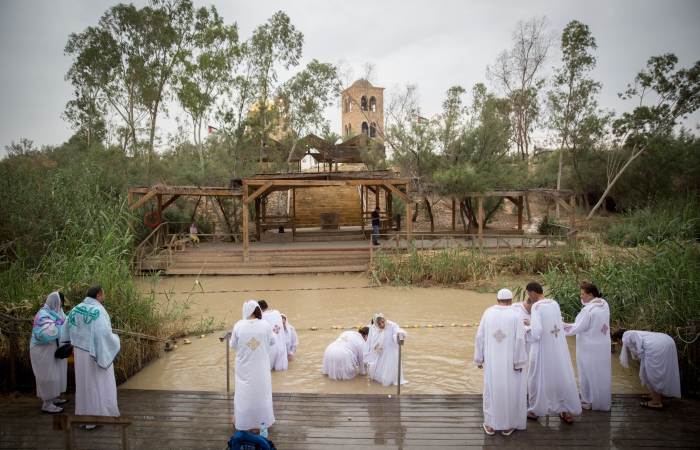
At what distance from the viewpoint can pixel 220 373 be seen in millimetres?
7223

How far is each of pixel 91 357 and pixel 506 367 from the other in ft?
13.7

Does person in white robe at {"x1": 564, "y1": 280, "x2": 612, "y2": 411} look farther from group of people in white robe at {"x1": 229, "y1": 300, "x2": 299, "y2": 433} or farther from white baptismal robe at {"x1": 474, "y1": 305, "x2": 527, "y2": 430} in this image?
group of people in white robe at {"x1": 229, "y1": 300, "x2": 299, "y2": 433}

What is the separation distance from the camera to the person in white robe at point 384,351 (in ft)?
21.7

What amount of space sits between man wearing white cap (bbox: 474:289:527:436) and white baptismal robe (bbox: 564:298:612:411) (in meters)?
0.88

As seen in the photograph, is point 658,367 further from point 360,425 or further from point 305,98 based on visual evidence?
point 305,98

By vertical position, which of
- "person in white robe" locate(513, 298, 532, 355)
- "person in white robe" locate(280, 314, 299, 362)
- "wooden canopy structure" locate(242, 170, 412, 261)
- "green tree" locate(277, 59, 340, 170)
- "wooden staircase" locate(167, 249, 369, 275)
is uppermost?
"green tree" locate(277, 59, 340, 170)

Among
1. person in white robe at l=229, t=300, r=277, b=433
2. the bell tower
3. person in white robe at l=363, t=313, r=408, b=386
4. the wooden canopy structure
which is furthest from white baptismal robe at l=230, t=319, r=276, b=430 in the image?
the bell tower

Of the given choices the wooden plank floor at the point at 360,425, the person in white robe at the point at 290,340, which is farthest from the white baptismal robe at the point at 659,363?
the person in white robe at the point at 290,340

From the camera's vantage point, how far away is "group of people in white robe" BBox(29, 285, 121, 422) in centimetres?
502

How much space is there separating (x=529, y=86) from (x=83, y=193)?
24940 millimetres

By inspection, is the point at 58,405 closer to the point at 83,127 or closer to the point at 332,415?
the point at 332,415

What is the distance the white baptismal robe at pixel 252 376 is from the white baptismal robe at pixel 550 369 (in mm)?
2745

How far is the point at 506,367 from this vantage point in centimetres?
486

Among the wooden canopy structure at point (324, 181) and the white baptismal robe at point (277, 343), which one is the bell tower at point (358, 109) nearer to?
the wooden canopy structure at point (324, 181)
